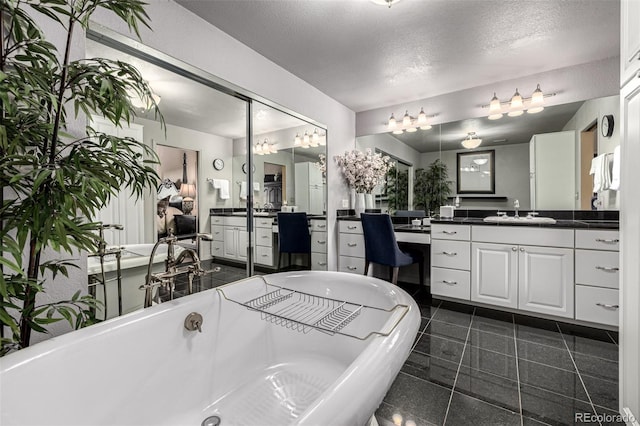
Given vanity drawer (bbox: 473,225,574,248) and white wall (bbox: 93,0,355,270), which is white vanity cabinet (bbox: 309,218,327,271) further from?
vanity drawer (bbox: 473,225,574,248)

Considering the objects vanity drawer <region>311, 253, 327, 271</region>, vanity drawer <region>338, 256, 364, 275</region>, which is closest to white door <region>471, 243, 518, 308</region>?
vanity drawer <region>338, 256, 364, 275</region>

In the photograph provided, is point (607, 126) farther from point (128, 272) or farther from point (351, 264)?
point (128, 272)

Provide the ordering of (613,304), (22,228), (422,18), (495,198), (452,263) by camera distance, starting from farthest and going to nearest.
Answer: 1. (495,198)
2. (452,263)
3. (613,304)
4. (422,18)
5. (22,228)

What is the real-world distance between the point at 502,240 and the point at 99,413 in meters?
2.98

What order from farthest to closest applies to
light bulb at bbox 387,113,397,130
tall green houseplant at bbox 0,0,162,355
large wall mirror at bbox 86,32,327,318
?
1. light bulb at bbox 387,113,397,130
2. large wall mirror at bbox 86,32,327,318
3. tall green houseplant at bbox 0,0,162,355

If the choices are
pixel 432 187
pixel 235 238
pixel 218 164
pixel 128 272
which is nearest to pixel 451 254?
pixel 432 187

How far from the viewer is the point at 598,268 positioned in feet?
7.51

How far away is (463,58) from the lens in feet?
8.46

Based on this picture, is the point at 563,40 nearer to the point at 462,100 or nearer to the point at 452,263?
the point at 462,100

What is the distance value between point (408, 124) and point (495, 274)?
77.2 inches

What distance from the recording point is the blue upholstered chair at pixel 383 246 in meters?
2.96

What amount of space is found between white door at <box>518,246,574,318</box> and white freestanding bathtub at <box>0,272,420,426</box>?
173 cm

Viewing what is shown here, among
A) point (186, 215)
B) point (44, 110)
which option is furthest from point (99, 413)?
point (186, 215)

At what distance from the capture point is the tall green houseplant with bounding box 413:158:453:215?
3502 mm
